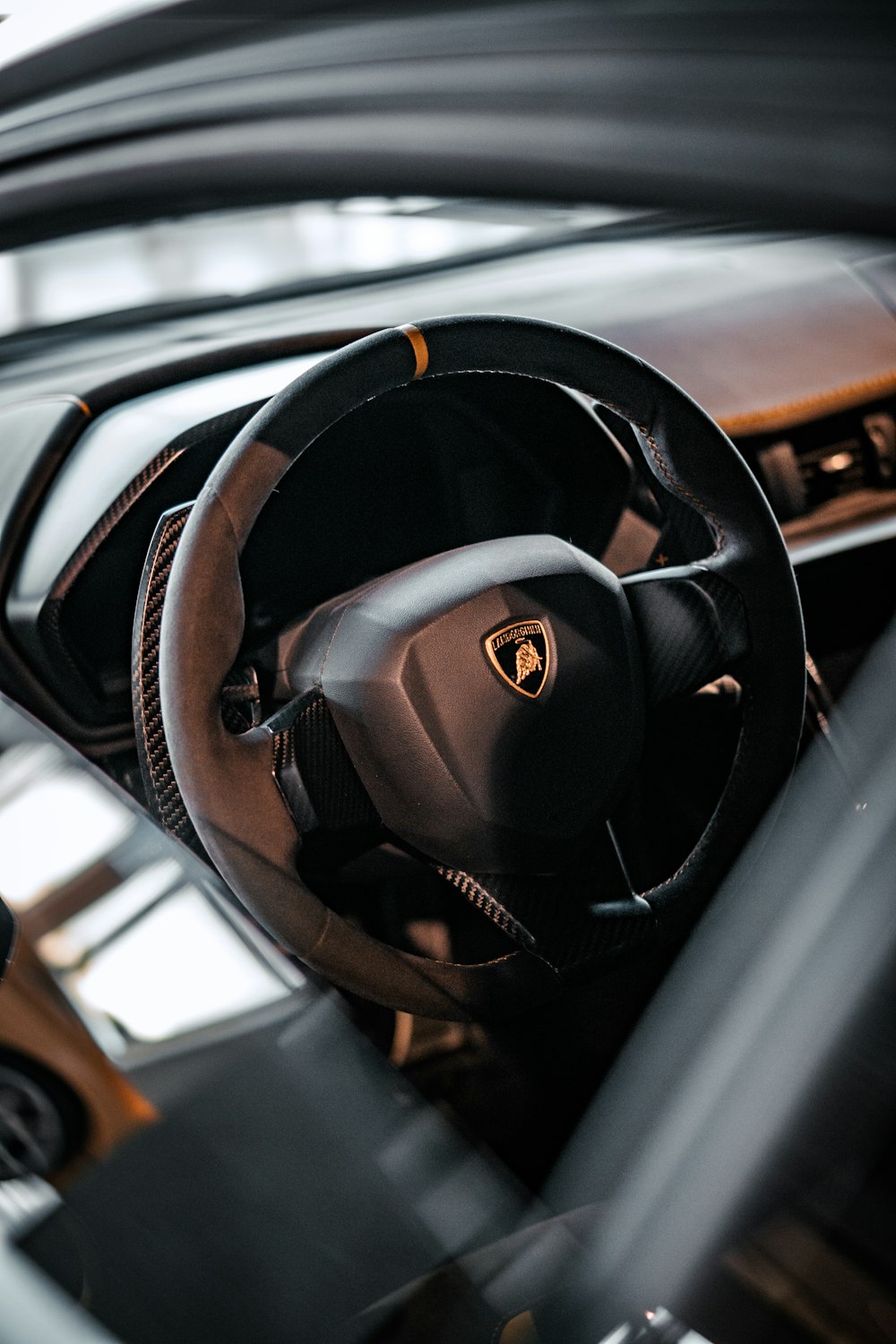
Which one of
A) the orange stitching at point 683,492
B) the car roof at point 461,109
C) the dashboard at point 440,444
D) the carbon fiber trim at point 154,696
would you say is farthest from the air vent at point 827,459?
the carbon fiber trim at point 154,696

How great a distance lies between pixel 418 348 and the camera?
0.97 metres

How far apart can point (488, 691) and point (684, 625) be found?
228mm

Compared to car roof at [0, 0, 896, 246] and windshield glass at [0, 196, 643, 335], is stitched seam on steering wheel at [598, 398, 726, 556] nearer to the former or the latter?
car roof at [0, 0, 896, 246]

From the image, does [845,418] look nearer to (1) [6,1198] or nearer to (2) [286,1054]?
(2) [286,1054]

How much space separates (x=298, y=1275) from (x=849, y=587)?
3.97 feet

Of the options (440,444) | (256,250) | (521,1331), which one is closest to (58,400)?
(440,444)

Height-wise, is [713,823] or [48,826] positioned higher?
[48,826]

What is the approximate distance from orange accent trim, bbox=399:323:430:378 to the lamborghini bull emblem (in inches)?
8.8

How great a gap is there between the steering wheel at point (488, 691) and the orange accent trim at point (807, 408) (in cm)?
49

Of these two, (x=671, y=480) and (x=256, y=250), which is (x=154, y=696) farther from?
(x=256, y=250)

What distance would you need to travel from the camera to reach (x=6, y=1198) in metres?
0.74

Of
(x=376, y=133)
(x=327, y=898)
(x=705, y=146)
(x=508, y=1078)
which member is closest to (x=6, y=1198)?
(x=327, y=898)

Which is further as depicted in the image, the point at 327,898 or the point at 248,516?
the point at 327,898

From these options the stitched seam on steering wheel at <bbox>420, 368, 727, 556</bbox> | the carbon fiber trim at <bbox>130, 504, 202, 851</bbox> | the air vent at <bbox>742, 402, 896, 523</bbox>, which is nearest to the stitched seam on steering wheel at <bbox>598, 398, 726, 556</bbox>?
the stitched seam on steering wheel at <bbox>420, 368, 727, 556</bbox>
